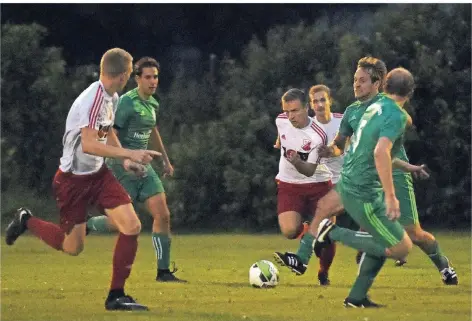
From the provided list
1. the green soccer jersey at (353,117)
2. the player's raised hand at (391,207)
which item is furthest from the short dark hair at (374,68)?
the player's raised hand at (391,207)

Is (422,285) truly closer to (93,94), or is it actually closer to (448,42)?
(93,94)

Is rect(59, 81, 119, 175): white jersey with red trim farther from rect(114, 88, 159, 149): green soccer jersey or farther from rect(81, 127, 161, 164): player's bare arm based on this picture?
rect(114, 88, 159, 149): green soccer jersey

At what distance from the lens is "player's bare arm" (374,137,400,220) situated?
884 centimetres

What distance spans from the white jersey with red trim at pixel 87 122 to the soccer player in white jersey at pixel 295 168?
8.62 ft

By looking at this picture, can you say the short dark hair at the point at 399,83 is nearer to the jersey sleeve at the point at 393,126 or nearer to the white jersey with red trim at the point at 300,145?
the jersey sleeve at the point at 393,126

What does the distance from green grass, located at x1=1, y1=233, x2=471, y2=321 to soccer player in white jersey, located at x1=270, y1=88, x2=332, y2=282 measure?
0.67 metres

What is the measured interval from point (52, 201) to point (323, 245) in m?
13.8

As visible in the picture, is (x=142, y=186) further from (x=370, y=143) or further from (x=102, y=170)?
(x=370, y=143)

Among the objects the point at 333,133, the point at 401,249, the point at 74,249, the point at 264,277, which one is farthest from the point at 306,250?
the point at 401,249

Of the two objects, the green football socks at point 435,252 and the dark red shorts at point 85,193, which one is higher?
the dark red shorts at point 85,193

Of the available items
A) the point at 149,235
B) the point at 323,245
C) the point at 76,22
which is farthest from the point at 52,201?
the point at 323,245

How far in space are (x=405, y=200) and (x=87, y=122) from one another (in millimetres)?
3472

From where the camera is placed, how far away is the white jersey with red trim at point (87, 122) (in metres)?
9.61

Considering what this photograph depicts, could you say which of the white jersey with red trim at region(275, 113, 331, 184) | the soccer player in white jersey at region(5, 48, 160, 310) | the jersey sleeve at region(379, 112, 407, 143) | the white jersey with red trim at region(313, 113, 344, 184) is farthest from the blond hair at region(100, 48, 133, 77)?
the white jersey with red trim at region(313, 113, 344, 184)
